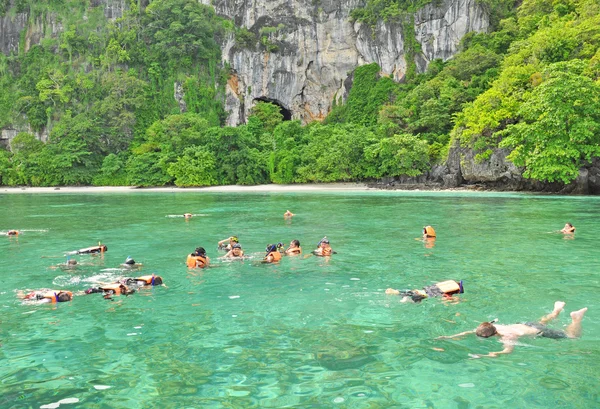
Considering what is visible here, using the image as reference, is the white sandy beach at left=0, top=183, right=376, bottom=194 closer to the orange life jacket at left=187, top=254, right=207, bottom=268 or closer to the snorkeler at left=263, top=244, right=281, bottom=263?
the snorkeler at left=263, top=244, right=281, bottom=263

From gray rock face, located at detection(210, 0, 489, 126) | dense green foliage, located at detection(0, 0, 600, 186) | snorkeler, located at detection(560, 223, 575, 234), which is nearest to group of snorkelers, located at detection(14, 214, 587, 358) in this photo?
snorkeler, located at detection(560, 223, 575, 234)

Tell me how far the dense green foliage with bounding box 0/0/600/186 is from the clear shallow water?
991 inches

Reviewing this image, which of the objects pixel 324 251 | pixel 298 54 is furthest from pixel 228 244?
pixel 298 54

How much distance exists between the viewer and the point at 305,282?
37.3 ft

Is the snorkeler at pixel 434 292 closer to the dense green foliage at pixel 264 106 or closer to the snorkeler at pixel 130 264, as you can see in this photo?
the snorkeler at pixel 130 264

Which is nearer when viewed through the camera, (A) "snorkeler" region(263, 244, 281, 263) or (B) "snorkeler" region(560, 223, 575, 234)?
(A) "snorkeler" region(263, 244, 281, 263)

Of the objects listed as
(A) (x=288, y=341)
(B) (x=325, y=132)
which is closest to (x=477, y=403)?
(A) (x=288, y=341)

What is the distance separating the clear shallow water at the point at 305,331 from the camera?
564 cm

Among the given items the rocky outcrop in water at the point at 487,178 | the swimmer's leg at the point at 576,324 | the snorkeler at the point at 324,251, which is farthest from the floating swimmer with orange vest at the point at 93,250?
the rocky outcrop in water at the point at 487,178

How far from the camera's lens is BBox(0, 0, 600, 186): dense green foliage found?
36.7 meters

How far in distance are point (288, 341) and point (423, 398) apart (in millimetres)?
2432

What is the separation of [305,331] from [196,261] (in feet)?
19.1

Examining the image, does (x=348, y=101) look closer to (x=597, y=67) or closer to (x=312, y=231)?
(x=597, y=67)

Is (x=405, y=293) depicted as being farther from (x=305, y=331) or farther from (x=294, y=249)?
(x=294, y=249)
